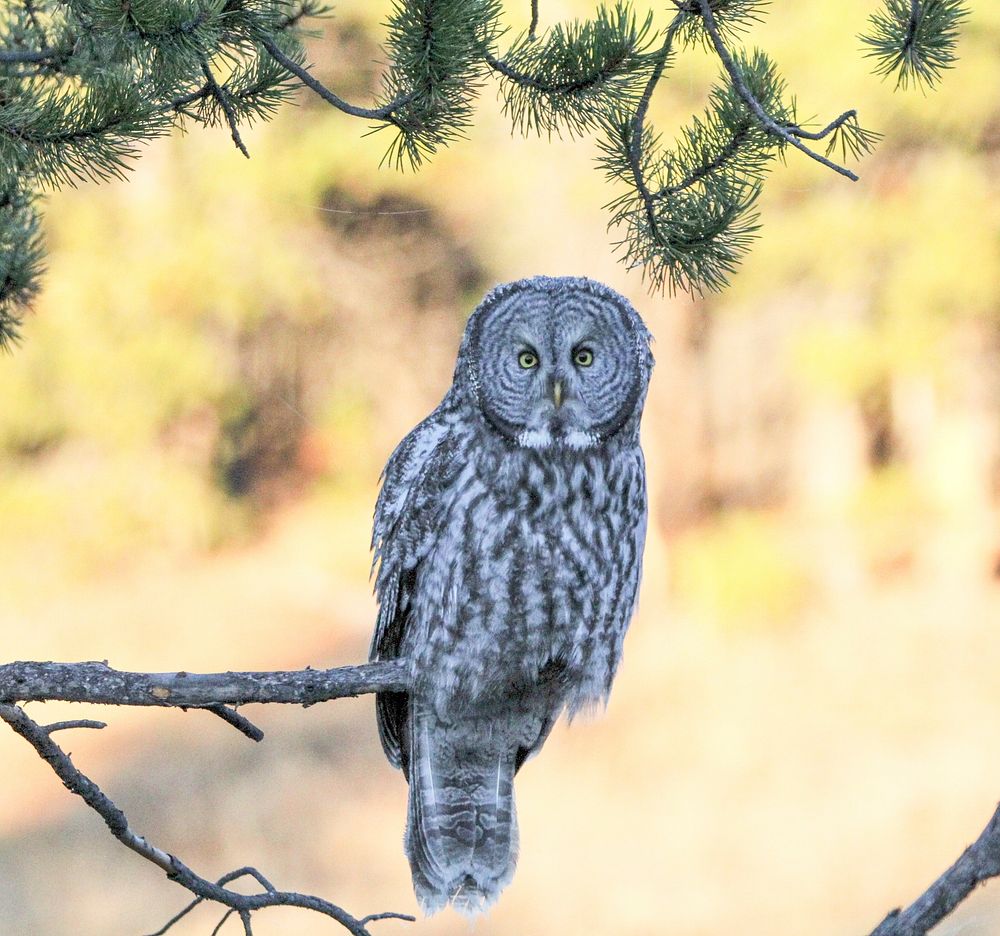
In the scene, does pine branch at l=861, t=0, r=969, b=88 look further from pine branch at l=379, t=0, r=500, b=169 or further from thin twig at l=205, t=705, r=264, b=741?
thin twig at l=205, t=705, r=264, b=741

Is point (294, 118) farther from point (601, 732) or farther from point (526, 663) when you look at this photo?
point (526, 663)

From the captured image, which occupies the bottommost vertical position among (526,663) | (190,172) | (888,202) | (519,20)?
(526,663)

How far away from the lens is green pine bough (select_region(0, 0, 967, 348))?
6.72 ft

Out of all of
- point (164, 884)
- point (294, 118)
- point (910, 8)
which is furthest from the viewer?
point (294, 118)

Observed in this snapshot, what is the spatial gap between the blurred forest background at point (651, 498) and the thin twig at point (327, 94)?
485 centimetres

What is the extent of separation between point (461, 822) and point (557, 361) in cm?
99

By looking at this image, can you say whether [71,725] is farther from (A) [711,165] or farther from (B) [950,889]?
(A) [711,165]

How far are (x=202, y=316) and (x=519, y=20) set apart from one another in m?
5.55

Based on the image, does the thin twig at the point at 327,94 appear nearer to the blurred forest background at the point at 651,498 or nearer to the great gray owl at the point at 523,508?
the great gray owl at the point at 523,508

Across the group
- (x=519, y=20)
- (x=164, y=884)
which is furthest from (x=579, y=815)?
(x=519, y=20)

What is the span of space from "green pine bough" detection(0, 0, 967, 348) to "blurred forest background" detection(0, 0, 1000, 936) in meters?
4.76

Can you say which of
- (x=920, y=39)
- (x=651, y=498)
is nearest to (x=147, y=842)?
(x=920, y=39)

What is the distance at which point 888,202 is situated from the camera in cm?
988

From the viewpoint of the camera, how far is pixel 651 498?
34.8 feet
